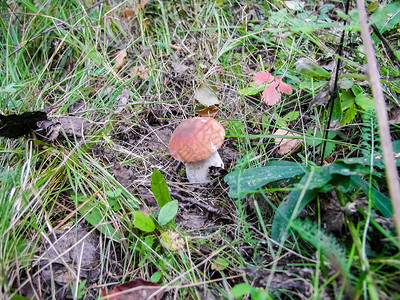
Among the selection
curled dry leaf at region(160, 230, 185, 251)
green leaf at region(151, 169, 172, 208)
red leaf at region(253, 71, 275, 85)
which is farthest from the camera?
red leaf at region(253, 71, 275, 85)

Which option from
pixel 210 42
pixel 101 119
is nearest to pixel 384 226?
pixel 101 119

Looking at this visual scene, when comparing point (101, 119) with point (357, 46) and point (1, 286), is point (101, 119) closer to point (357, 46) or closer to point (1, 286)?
point (1, 286)

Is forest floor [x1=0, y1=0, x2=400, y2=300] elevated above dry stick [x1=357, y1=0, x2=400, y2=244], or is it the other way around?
dry stick [x1=357, y1=0, x2=400, y2=244]

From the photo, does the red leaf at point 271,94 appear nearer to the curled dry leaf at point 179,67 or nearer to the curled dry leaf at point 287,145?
the curled dry leaf at point 287,145

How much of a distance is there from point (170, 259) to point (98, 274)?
0.43 m

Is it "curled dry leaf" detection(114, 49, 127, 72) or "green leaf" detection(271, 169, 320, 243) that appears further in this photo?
"curled dry leaf" detection(114, 49, 127, 72)

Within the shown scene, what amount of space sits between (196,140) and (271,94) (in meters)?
0.77

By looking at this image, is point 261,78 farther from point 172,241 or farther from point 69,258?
point 69,258

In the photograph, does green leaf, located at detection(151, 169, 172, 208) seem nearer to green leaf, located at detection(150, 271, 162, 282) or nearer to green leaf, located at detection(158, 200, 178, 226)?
green leaf, located at detection(158, 200, 178, 226)

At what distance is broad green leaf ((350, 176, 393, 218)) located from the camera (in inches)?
→ 56.7

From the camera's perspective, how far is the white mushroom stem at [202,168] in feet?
6.86

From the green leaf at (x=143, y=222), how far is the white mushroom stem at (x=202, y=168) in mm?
498

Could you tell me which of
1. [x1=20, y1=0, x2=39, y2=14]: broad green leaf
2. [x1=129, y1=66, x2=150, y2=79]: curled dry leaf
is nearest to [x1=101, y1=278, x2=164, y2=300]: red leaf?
[x1=129, y1=66, x2=150, y2=79]: curled dry leaf

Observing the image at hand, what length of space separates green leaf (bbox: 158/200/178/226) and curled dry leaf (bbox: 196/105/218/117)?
0.99 metres
